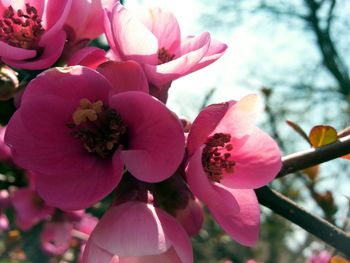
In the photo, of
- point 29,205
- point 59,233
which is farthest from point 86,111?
point 59,233

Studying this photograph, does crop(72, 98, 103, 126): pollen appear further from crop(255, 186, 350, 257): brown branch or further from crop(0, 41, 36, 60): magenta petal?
crop(255, 186, 350, 257): brown branch

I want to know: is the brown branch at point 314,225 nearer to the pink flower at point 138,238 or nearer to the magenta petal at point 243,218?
the magenta petal at point 243,218

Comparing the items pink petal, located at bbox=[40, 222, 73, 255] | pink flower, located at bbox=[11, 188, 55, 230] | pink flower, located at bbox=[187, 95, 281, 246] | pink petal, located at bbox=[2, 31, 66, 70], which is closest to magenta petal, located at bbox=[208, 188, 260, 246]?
pink flower, located at bbox=[187, 95, 281, 246]

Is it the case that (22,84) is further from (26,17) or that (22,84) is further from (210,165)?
(210,165)

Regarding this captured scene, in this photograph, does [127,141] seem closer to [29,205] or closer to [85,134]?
[85,134]

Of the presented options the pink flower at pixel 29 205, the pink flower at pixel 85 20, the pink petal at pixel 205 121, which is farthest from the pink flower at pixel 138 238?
the pink flower at pixel 29 205

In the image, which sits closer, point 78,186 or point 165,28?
point 78,186
